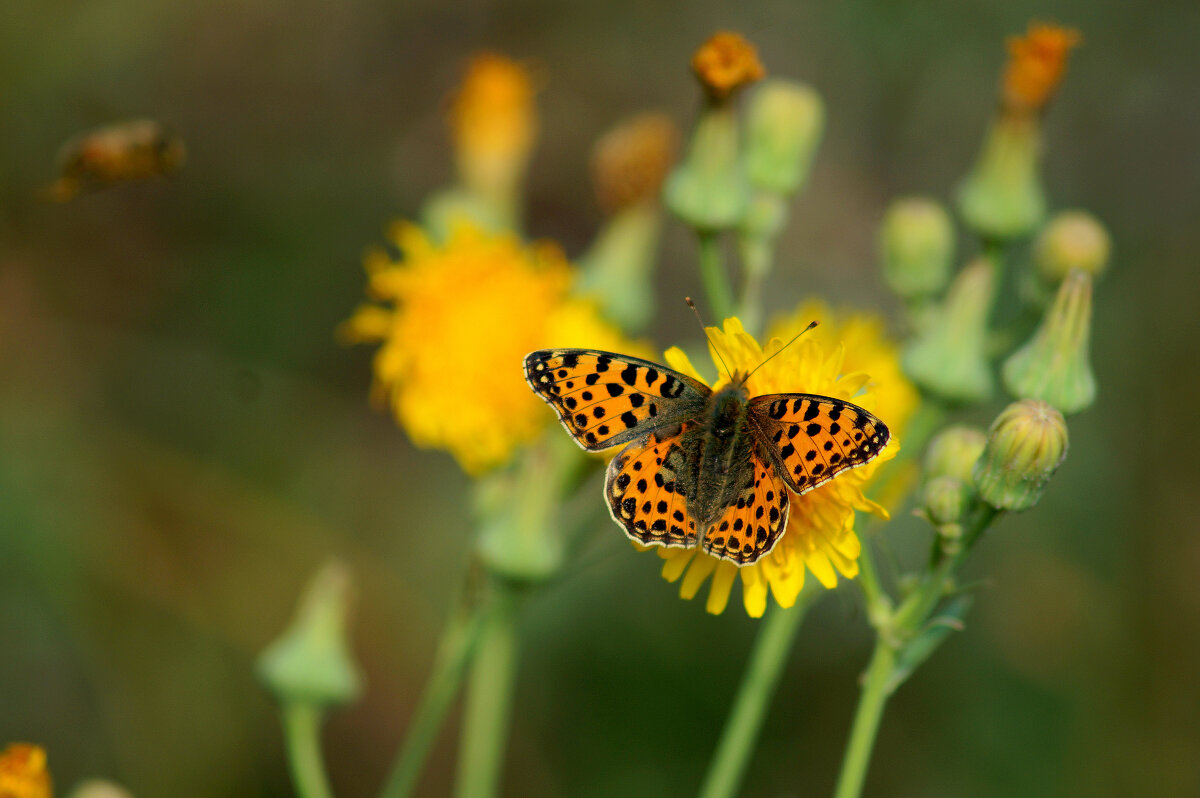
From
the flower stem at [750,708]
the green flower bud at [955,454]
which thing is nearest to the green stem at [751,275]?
the green flower bud at [955,454]

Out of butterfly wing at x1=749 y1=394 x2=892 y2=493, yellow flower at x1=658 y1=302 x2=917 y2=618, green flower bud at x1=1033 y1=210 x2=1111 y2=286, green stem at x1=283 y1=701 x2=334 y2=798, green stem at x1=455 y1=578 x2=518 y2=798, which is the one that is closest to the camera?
butterfly wing at x1=749 y1=394 x2=892 y2=493

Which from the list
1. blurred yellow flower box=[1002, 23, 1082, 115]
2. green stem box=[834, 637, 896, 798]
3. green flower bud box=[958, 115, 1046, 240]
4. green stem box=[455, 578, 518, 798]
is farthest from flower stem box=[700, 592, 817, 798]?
blurred yellow flower box=[1002, 23, 1082, 115]

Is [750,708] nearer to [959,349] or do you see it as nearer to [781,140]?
[959,349]

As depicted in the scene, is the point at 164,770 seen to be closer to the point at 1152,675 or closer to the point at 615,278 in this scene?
the point at 615,278

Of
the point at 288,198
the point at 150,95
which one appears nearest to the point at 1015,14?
the point at 288,198

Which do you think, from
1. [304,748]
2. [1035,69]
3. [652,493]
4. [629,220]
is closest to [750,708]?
[652,493]

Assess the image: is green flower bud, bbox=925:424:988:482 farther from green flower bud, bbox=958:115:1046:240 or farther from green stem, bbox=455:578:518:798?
green stem, bbox=455:578:518:798

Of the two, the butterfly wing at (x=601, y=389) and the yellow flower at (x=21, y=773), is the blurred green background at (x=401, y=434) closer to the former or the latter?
the yellow flower at (x=21, y=773)
